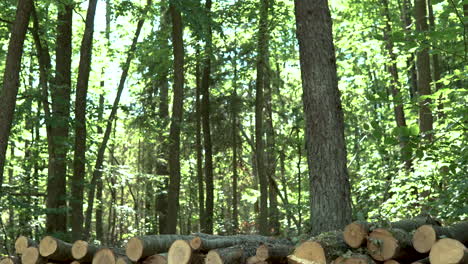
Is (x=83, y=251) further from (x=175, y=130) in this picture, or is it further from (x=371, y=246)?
(x=175, y=130)

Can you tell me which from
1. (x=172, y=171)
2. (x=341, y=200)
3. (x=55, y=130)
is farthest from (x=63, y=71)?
(x=341, y=200)

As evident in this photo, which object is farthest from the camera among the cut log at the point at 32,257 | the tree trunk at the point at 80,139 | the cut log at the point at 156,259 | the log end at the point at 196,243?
the tree trunk at the point at 80,139

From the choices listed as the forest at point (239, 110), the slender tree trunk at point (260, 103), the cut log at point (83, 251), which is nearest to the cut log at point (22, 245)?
the forest at point (239, 110)

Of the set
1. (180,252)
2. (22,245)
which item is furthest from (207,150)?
(180,252)

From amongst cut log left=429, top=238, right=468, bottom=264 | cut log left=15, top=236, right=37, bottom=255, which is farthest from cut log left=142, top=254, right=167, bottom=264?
cut log left=429, top=238, right=468, bottom=264

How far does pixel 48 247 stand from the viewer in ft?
18.7

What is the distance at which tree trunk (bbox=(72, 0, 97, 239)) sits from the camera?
12555 mm

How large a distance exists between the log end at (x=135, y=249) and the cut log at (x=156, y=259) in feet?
0.43

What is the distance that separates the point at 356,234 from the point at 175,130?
932 centimetres

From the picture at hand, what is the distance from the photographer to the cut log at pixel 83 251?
5629mm

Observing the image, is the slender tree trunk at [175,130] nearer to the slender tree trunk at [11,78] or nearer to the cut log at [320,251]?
the slender tree trunk at [11,78]

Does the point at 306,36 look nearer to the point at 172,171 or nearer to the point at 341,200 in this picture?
the point at 341,200

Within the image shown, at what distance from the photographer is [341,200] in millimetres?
6809

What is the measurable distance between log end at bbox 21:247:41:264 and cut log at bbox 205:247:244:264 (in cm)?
198
